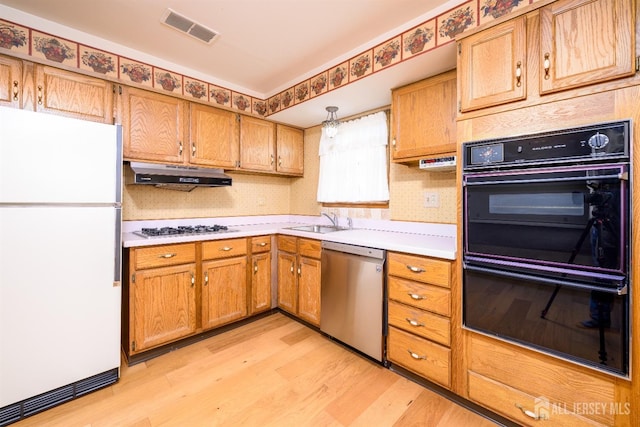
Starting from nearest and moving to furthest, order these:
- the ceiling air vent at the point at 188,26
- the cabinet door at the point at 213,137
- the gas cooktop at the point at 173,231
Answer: the ceiling air vent at the point at 188,26 < the gas cooktop at the point at 173,231 < the cabinet door at the point at 213,137

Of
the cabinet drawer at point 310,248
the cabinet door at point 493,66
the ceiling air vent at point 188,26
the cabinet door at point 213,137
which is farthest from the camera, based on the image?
the cabinet door at point 213,137

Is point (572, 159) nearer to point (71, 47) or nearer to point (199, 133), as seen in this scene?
point (199, 133)

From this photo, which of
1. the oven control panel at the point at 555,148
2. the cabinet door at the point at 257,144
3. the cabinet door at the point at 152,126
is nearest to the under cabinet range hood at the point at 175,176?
the cabinet door at the point at 152,126

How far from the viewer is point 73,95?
1.98 m

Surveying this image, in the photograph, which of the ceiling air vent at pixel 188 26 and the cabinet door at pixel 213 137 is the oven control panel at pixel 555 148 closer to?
the ceiling air vent at pixel 188 26

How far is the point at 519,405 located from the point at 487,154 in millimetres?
1343

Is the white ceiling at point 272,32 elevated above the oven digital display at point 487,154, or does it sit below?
above

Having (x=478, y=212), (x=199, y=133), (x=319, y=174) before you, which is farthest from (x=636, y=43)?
(x=199, y=133)

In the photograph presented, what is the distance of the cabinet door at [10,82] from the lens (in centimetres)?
175

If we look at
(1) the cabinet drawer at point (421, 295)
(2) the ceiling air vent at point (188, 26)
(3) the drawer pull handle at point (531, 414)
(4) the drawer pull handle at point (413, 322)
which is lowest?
(3) the drawer pull handle at point (531, 414)

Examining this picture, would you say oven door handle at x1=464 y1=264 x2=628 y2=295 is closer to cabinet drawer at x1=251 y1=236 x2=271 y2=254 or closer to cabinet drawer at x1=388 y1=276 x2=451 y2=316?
cabinet drawer at x1=388 y1=276 x2=451 y2=316

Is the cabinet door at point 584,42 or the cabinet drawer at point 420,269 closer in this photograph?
the cabinet door at point 584,42

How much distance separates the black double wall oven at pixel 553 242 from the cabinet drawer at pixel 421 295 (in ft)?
0.41

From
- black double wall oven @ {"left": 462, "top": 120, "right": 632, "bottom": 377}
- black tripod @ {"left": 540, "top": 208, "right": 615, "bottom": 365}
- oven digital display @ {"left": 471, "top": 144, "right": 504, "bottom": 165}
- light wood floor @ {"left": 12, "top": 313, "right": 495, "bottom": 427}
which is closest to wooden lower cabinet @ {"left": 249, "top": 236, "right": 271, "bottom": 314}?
light wood floor @ {"left": 12, "top": 313, "right": 495, "bottom": 427}
